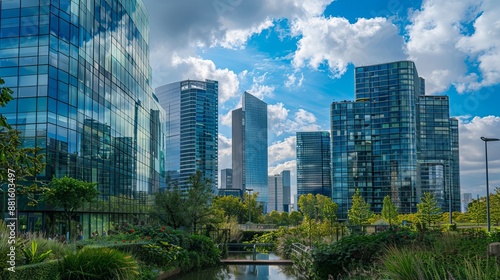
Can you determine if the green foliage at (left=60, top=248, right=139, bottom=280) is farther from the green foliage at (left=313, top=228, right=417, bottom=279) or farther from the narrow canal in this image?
the narrow canal

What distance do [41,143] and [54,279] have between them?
1968 centimetres

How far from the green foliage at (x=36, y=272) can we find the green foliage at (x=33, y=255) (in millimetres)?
324

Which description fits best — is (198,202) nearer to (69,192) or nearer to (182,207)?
(182,207)

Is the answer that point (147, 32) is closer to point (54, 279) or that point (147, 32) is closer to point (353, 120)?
point (54, 279)

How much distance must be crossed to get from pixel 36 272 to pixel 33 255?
1.00 m

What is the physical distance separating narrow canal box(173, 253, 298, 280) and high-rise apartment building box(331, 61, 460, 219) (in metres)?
95.8

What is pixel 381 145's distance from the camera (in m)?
116

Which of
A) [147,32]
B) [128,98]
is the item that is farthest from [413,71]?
[128,98]

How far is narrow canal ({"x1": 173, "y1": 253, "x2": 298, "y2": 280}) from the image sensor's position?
56.1 feet

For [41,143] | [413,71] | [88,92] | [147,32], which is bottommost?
[41,143]

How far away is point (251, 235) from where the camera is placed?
146ft

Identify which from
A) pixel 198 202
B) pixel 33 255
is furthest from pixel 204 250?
pixel 33 255

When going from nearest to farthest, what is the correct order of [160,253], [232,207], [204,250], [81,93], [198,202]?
[160,253] < [204,250] < [198,202] < [81,93] < [232,207]

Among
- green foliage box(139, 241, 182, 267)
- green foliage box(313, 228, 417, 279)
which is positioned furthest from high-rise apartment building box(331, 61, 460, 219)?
green foliage box(313, 228, 417, 279)
